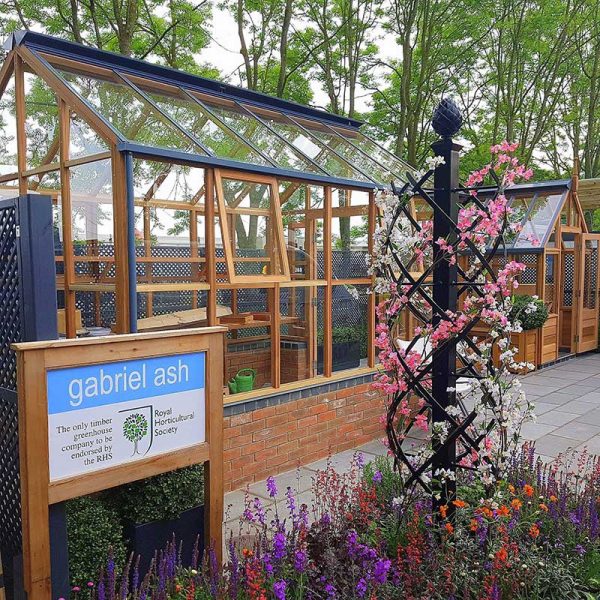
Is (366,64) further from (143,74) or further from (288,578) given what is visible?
(288,578)

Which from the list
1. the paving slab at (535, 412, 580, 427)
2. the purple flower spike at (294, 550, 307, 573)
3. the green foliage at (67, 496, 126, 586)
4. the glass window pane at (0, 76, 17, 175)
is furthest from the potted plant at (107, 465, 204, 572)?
the paving slab at (535, 412, 580, 427)

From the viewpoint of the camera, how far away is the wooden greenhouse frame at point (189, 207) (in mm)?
4331

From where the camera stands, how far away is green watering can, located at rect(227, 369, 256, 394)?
486 cm

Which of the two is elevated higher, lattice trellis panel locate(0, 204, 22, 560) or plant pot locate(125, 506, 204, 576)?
lattice trellis panel locate(0, 204, 22, 560)

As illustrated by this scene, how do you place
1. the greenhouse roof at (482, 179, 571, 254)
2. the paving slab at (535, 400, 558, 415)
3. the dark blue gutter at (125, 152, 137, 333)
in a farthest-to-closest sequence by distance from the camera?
the greenhouse roof at (482, 179, 571, 254) < the paving slab at (535, 400, 558, 415) < the dark blue gutter at (125, 152, 137, 333)

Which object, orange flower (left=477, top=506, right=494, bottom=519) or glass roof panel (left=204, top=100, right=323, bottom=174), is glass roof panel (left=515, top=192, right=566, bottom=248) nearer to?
glass roof panel (left=204, top=100, right=323, bottom=174)

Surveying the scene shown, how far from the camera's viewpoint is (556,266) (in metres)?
10.5

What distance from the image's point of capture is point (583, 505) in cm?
322

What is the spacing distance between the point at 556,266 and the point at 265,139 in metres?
6.91

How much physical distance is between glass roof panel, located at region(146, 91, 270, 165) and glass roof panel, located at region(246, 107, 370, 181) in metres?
0.89

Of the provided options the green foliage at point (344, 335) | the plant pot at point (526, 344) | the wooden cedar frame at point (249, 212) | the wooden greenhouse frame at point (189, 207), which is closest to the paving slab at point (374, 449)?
the wooden greenhouse frame at point (189, 207)

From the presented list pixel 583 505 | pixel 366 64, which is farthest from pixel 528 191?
pixel 583 505

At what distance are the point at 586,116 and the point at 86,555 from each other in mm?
17972

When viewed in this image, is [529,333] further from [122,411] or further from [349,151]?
[122,411]
